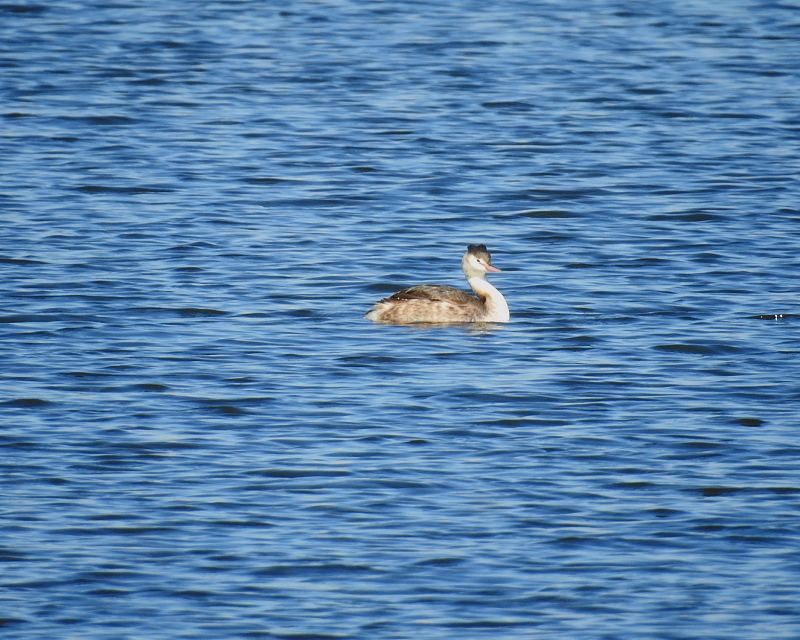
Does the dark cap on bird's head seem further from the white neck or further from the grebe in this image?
the white neck

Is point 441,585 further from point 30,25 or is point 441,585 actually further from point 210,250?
point 30,25

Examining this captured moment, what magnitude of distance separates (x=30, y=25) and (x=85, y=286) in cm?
1821

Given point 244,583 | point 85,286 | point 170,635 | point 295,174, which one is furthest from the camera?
point 295,174

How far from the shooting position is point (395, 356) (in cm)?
1310

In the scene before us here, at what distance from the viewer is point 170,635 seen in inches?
313

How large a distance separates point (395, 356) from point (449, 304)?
1.28m

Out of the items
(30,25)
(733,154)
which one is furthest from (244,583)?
(30,25)

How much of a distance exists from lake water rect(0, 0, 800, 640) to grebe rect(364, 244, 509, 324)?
0.63 feet

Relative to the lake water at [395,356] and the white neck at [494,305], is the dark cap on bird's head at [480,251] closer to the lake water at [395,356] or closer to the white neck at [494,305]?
the white neck at [494,305]

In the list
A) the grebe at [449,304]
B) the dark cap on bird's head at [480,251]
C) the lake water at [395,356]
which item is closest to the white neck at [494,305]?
the grebe at [449,304]

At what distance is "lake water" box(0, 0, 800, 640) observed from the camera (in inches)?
336

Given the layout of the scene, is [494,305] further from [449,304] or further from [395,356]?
[395,356]

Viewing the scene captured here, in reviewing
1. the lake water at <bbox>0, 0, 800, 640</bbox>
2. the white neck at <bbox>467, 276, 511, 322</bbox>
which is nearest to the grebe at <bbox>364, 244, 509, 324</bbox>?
the white neck at <bbox>467, 276, 511, 322</bbox>

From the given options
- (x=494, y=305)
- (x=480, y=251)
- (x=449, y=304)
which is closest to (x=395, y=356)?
(x=449, y=304)
